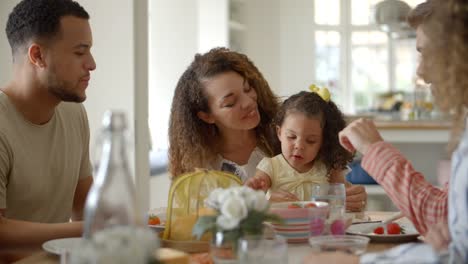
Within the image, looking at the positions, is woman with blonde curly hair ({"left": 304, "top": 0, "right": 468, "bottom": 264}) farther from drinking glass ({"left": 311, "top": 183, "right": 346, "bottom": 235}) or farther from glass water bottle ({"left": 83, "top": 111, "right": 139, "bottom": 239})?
glass water bottle ({"left": 83, "top": 111, "right": 139, "bottom": 239})

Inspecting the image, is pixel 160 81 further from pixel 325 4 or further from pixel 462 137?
pixel 462 137

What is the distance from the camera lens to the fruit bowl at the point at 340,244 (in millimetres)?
1363

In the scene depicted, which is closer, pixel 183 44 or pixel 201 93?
pixel 201 93

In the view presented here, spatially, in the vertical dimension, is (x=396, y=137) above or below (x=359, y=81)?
below

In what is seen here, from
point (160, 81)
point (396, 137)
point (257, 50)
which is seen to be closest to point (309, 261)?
point (396, 137)

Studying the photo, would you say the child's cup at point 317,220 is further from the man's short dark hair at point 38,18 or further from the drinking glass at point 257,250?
the man's short dark hair at point 38,18

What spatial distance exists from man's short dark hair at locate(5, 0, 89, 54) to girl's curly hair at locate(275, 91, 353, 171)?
738 mm

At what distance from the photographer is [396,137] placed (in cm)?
600

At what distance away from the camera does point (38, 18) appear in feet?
7.46

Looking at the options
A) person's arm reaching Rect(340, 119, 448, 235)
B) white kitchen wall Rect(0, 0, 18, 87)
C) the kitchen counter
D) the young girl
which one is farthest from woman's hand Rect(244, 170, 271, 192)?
the kitchen counter

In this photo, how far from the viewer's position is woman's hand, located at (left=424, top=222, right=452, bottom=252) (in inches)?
55.1

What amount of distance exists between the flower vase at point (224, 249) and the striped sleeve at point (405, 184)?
0.42 meters

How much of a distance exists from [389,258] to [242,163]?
134 cm

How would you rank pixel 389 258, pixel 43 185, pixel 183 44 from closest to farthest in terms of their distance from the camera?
pixel 389 258, pixel 43 185, pixel 183 44
